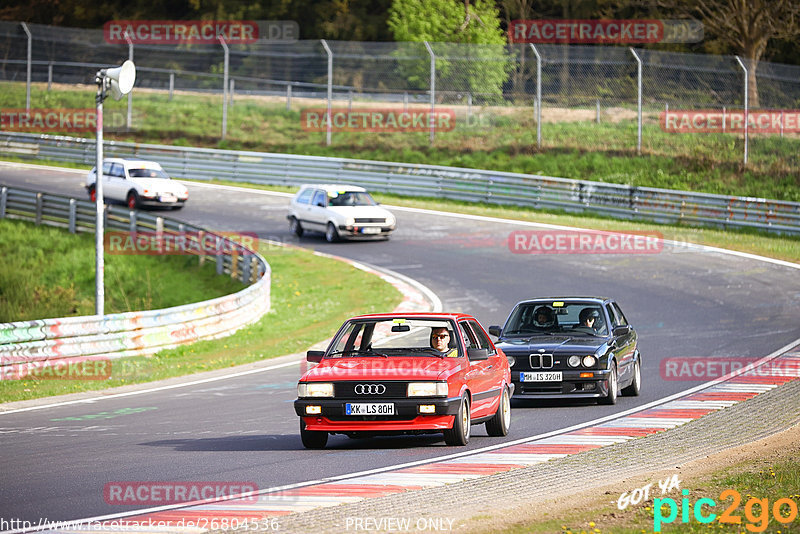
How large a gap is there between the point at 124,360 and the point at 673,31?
42460mm

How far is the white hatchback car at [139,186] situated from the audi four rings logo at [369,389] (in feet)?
88.9

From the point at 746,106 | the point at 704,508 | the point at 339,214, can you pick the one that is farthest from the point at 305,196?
the point at 704,508

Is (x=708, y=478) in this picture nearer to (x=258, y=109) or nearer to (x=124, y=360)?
(x=124, y=360)

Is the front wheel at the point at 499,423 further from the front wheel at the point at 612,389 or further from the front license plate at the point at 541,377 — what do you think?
the front wheel at the point at 612,389

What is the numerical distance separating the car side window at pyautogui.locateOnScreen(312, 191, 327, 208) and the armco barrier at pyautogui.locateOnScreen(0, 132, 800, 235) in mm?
6870

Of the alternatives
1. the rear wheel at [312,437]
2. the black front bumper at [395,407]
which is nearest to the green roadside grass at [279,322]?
the rear wheel at [312,437]

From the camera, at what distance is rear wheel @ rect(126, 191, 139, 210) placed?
3684 centimetres

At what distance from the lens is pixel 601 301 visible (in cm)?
1573

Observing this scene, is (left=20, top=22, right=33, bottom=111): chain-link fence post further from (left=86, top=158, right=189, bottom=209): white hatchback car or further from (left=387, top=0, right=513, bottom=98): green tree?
(left=387, top=0, right=513, bottom=98): green tree

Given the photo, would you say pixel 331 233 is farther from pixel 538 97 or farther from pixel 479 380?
pixel 479 380

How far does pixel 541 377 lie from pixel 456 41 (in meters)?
42.9

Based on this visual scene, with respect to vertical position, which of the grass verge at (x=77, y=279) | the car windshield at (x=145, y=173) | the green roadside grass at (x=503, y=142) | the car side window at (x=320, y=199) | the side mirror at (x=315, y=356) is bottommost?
the grass verge at (x=77, y=279)

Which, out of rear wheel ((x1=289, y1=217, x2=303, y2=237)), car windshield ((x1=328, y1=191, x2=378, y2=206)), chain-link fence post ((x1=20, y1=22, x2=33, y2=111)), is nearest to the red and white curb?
car windshield ((x1=328, y1=191, x2=378, y2=206))

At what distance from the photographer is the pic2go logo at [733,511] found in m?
7.34
